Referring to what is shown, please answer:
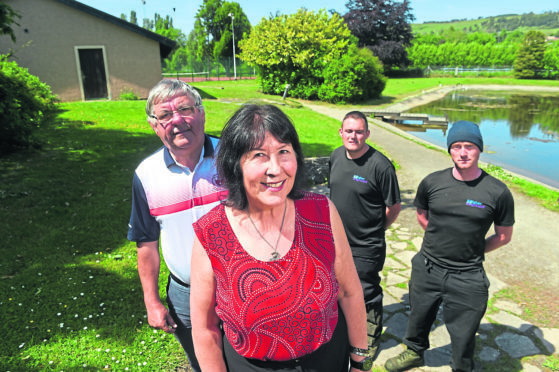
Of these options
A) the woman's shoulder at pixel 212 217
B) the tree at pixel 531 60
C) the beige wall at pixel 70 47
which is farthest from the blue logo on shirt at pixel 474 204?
the tree at pixel 531 60

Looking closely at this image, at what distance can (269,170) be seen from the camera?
1.62 metres

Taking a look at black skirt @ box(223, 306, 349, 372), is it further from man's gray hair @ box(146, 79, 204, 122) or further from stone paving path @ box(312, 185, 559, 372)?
stone paving path @ box(312, 185, 559, 372)

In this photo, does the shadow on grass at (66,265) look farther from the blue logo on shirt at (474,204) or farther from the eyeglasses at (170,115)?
the blue logo on shirt at (474,204)

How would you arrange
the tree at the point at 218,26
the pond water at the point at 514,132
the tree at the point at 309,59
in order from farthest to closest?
the tree at the point at 218,26 < the tree at the point at 309,59 < the pond water at the point at 514,132

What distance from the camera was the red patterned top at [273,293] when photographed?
1.64 metres

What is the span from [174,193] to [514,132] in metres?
20.0

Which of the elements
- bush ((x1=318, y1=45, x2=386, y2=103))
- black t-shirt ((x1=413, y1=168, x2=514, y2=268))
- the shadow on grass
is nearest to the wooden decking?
bush ((x1=318, y1=45, x2=386, y2=103))

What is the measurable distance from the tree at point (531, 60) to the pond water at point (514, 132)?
31.0 meters

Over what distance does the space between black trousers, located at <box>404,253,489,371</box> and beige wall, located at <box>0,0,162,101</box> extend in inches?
791

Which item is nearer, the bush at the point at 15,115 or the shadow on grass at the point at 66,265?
the shadow on grass at the point at 66,265

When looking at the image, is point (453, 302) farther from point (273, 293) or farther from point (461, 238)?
point (273, 293)

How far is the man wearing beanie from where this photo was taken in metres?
2.98

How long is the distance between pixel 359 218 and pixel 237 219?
2.18 m

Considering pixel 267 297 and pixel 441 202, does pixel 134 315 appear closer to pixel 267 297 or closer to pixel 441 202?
pixel 267 297
